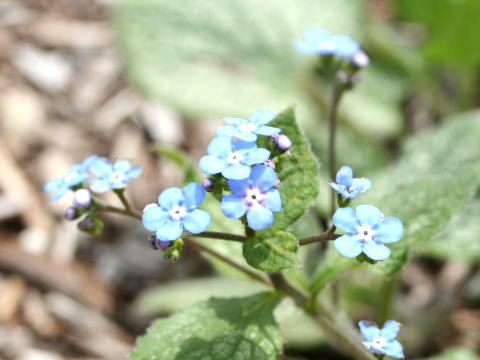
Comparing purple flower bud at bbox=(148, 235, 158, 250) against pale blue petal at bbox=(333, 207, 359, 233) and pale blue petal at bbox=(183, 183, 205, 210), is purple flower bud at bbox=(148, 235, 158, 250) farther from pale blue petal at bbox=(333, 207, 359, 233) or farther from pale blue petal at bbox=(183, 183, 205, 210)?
pale blue petal at bbox=(333, 207, 359, 233)

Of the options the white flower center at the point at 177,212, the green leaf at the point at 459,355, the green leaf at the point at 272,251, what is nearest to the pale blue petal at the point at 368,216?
the green leaf at the point at 272,251

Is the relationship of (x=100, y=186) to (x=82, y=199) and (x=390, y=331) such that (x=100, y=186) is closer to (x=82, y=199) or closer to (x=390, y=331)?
(x=82, y=199)

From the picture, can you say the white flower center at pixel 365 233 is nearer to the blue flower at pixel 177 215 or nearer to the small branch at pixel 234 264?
the blue flower at pixel 177 215

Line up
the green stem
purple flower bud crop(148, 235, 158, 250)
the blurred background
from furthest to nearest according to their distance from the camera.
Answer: the blurred background → the green stem → purple flower bud crop(148, 235, 158, 250)

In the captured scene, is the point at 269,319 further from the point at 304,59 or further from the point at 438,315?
the point at 304,59

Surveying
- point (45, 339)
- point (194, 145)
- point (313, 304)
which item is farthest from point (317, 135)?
point (45, 339)

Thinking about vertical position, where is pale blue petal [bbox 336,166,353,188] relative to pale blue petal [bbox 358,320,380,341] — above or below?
above

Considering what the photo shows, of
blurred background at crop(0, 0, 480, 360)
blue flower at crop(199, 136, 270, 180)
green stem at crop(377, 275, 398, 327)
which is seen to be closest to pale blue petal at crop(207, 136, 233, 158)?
blue flower at crop(199, 136, 270, 180)
